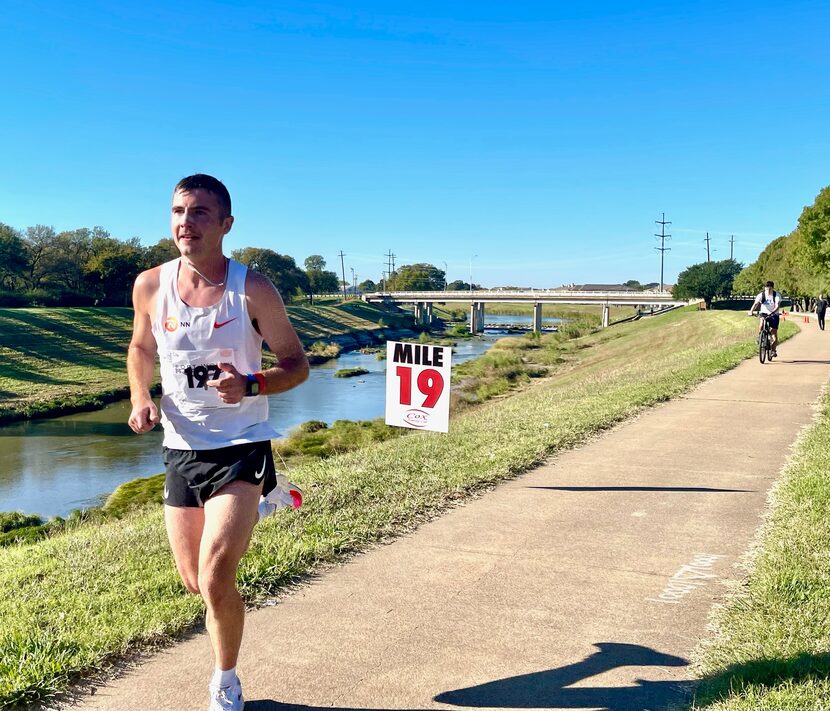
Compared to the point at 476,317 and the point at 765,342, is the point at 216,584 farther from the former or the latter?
the point at 476,317

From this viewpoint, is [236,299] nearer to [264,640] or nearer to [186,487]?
[186,487]

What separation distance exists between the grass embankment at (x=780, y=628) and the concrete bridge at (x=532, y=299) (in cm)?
8301

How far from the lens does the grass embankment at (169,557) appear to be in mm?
3857

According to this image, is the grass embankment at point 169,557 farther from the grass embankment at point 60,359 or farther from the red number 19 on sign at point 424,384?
the grass embankment at point 60,359

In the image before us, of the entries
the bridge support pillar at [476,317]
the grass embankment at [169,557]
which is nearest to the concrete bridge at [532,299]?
the bridge support pillar at [476,317]

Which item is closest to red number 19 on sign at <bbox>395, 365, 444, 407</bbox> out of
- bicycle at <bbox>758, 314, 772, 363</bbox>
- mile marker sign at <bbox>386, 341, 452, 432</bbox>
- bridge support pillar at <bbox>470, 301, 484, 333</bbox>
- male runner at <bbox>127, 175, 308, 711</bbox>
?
mile marker sign at <bbox>386, 341, 452, 432</bbox>

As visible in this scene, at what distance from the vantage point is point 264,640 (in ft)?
13.4

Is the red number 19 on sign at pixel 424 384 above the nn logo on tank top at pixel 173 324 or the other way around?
the other way around

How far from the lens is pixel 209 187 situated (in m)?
3.43

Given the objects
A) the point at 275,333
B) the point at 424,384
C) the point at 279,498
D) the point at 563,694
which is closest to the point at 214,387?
the point at 275,333

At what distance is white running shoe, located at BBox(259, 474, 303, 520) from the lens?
3.47m

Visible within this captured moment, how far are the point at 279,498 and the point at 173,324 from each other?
89cm

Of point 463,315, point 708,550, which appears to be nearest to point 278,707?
point 708,550

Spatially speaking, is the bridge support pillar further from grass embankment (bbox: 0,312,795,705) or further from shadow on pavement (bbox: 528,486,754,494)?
shadow on pavement (bbox: 528,486,754,494)
